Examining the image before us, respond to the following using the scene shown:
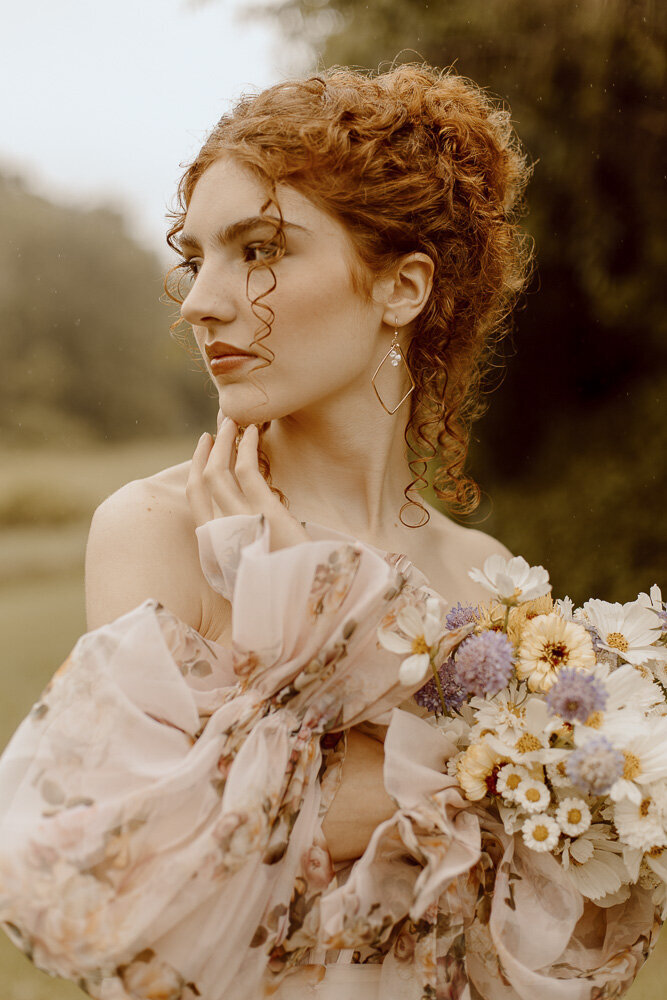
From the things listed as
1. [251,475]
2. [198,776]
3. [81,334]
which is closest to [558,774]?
[198,776]

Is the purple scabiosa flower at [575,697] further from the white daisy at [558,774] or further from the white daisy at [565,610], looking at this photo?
the white daisy at [565,610]

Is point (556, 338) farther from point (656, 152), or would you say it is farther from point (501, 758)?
point (501, 758)

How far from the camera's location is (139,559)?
115cm

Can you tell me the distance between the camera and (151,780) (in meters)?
0.90

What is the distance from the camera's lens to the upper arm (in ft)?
3.71

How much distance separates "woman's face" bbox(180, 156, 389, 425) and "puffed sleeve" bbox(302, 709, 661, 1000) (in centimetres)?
45

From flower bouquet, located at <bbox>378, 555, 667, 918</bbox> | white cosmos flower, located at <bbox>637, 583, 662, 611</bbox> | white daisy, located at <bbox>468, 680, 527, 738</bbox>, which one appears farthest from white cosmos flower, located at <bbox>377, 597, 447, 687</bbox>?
white cosmos flower, located at <bbox>637, 583, 662, 611</bbox>

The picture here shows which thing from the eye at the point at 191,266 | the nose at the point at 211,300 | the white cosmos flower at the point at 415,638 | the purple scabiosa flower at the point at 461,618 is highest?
the eye at the point at 191,266

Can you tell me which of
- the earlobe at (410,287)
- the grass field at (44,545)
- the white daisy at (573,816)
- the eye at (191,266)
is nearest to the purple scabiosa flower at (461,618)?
the white daisy at (573,816)

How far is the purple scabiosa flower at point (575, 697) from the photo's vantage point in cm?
96

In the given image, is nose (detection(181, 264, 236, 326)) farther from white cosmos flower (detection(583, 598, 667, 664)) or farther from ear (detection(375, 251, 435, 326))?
white cosmos flower (detection(583, 598, 667, 664))

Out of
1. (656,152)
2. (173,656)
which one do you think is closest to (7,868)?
(173,656)

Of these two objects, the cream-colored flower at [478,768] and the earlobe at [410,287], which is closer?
the cream-colored flower at [478,768]

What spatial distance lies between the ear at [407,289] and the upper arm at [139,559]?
42 cm
